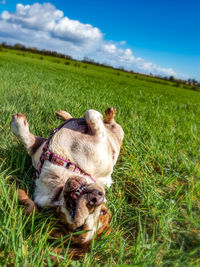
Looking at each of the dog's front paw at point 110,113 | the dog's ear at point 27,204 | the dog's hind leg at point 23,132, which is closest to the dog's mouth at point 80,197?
the dog's ear at point 27,204

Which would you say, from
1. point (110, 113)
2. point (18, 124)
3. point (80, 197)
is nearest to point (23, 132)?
point (18, 124)

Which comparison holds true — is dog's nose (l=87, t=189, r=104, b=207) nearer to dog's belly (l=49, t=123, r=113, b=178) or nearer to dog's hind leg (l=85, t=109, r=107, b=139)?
dog's belly (l=49, t=123, r=113, b=178)

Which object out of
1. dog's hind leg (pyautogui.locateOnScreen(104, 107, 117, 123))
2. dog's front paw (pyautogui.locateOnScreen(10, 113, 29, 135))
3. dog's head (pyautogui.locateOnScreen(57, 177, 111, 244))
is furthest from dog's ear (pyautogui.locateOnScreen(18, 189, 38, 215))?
dog's hind leg (pyautogui.locateOnScreen(104, 107, 117, 123))

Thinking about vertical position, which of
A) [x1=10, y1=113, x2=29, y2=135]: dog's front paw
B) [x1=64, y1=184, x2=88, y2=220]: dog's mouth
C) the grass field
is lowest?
the grass field

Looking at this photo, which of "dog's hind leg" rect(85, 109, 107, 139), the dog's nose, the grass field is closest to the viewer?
the dog's nose

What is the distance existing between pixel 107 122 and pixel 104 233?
160cm

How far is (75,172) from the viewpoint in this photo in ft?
5.88

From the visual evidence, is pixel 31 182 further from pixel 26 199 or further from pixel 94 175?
pixel 94 175

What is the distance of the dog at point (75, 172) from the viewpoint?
135 centimetres

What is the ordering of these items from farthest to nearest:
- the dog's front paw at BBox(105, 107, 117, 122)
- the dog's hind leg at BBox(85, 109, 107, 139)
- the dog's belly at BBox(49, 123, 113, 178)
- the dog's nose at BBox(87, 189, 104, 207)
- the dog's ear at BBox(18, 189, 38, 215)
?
the dog's front paw at BBox(105, 107, 117, 122)
the dog's hind leg at BBox(85, 109, 107, 139)
the dog's belly at BBox(49, 123, 113, 178)
the dog's ear at BBox(18, 189, 38, 215)
the dog's nose at BBox(87, 189, 104, 207)

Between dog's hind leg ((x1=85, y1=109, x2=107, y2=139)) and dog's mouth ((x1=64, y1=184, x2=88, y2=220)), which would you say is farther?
dog's hind leg ((x1=85, y1=109, x2=107, y2=139))

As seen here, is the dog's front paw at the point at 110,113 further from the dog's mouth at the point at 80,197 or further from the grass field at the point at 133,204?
the dog's mouth at the point at 80,197

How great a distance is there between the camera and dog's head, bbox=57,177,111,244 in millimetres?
1289

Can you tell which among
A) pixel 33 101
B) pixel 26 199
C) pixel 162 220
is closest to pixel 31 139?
pixel 26 199
